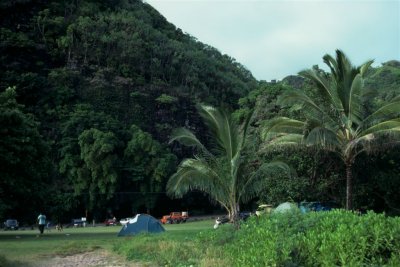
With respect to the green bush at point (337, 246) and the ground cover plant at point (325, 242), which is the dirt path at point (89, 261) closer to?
the ground cover plant at point (325, 242)

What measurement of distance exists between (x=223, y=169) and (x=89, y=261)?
5701mm

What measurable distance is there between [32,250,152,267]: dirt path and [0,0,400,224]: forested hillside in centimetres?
1879

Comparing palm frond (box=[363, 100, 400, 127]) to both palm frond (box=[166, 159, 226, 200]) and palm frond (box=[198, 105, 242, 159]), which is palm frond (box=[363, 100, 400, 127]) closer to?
palm frond (box=[198, 105, 242, 159])

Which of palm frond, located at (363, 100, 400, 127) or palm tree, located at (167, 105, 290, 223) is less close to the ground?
palm frond, located at (363, 100, 400, 127)

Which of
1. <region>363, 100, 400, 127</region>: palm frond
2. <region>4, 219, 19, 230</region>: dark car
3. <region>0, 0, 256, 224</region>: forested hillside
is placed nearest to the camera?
<region>363, 100, 400, 127</region>: palm frond

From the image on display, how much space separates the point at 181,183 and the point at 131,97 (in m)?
45.2

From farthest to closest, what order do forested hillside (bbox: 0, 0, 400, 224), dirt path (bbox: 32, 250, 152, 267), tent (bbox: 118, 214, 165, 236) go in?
forested hillside (bbox: 0, 0, 400, 224), tent (bbox: 118, 214, 165, 236), dirt path (bbox: 32, 250, 152, 267)

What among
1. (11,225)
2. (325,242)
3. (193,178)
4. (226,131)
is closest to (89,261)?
(193,178)

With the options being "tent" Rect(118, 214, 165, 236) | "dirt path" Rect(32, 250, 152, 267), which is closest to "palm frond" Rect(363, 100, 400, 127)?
"dirt path" Rect(32, 250, 152, 267)

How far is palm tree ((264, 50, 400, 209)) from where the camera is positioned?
55.7 feet

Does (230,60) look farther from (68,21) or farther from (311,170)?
(311,170)

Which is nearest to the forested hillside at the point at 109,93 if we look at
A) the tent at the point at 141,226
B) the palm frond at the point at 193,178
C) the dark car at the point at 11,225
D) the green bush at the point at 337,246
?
the dark car at the point at 11,225

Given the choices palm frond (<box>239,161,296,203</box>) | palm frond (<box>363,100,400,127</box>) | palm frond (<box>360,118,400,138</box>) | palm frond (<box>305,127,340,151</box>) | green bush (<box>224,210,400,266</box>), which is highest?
palm frond (<box>363,100,400,127</box>)

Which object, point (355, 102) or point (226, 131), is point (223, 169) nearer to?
point (226, 131)
